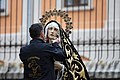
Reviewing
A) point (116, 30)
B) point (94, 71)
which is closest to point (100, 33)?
point (116, 30)

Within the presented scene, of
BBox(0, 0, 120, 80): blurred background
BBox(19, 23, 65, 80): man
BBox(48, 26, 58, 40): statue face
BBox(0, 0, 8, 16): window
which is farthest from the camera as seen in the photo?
BBox(0, 0, 8, 16): window

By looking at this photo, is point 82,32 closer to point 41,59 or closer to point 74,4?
point 74,4

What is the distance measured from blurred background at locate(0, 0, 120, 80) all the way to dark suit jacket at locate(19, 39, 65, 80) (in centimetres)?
295

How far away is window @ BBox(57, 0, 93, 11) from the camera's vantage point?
9330 mm

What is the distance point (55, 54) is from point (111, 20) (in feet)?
13.7

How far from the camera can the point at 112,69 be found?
805cm

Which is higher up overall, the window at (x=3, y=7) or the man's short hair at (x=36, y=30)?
the window at (x=3, y=7)

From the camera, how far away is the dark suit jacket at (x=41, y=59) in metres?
5.12

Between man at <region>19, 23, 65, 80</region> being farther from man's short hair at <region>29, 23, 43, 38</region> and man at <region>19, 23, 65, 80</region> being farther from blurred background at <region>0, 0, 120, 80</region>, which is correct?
blurred background at <region>0, 0, 120, 80</region>

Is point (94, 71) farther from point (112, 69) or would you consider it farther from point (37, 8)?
point (37, 8)

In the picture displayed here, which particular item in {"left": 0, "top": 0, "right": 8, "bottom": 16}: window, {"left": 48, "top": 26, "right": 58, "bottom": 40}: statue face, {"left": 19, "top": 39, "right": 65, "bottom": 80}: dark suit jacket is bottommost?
{"left": 19, "top": 39, "right": 65, "bottom": 80}: dark suit jacket

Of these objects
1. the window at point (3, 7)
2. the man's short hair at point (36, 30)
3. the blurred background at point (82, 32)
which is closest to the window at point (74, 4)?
the blurred background at point (82, 32)

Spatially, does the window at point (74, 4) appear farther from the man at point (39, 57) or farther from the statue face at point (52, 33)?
the man at point (39, 57)

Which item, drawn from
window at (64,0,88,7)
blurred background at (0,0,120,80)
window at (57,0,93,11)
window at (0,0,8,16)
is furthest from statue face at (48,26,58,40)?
window at (0,0,8,16)
